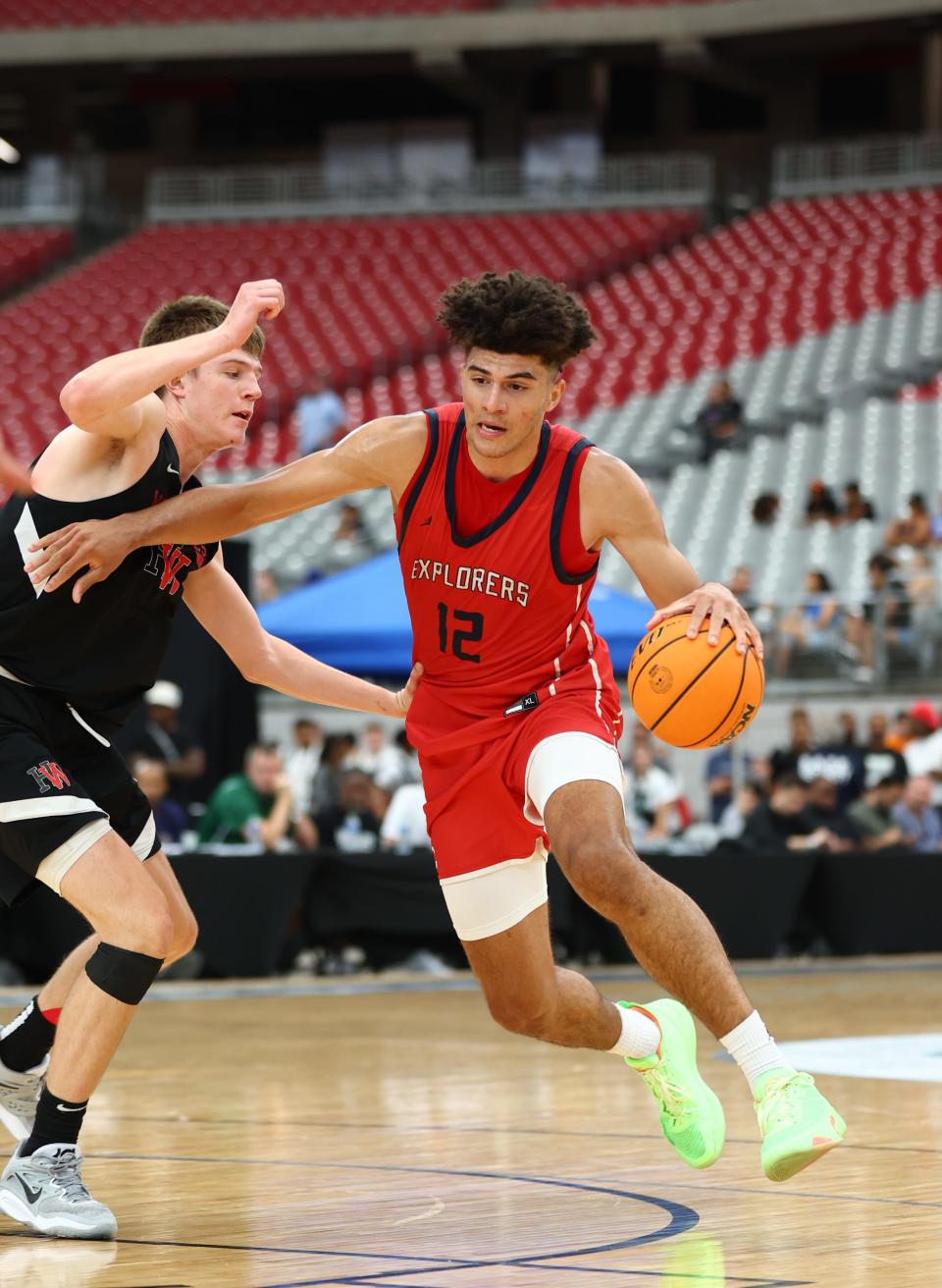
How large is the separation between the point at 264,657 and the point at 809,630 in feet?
40.2

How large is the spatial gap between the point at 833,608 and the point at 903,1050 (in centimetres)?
Result: 887

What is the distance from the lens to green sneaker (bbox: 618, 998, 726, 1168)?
4906 millimetres

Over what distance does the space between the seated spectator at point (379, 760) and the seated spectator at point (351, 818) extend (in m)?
0.72

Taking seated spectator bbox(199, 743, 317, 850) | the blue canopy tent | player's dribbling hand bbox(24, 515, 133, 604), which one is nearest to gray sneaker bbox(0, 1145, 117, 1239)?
player's dribbling hand bbox(24, 515, 133, 604)

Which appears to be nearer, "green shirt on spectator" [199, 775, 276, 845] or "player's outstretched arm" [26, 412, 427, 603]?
"player's outstretched arm" [26, 412, 427, 603]

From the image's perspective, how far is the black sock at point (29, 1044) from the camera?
5.37 meters

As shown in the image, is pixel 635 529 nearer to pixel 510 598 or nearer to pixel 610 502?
pixel 610 502

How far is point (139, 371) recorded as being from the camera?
458cm

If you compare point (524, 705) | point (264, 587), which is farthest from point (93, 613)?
point (264, 587)

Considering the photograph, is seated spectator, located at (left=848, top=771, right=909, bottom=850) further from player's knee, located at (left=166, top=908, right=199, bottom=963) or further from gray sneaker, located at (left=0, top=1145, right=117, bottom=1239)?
gray sneaker, located at (left=0, top=1145, right=117, bottom=1239)

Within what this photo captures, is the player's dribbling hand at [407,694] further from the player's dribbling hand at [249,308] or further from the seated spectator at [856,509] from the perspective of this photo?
the seated spectator at [856,509]

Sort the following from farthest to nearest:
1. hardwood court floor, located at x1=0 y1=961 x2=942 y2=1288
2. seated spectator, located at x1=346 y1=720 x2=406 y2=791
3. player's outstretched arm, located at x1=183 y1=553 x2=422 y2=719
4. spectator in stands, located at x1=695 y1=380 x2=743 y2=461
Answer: spectator in stands, located at x1=695 y1=380 x2=743 y2=461, seated spectator, located at x1=346 y1=720 x2=406 y2=791, player's outstretched arm, located at x1=183 y1=553 x2=422 y2=719, hardwood court floor, located at x1=0 y1=961 x2=942 y2=1288

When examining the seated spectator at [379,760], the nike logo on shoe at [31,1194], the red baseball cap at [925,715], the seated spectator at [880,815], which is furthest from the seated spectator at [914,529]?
the nike logo on shoe at [31,1194]

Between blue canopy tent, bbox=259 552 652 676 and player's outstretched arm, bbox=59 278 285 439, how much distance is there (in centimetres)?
892
